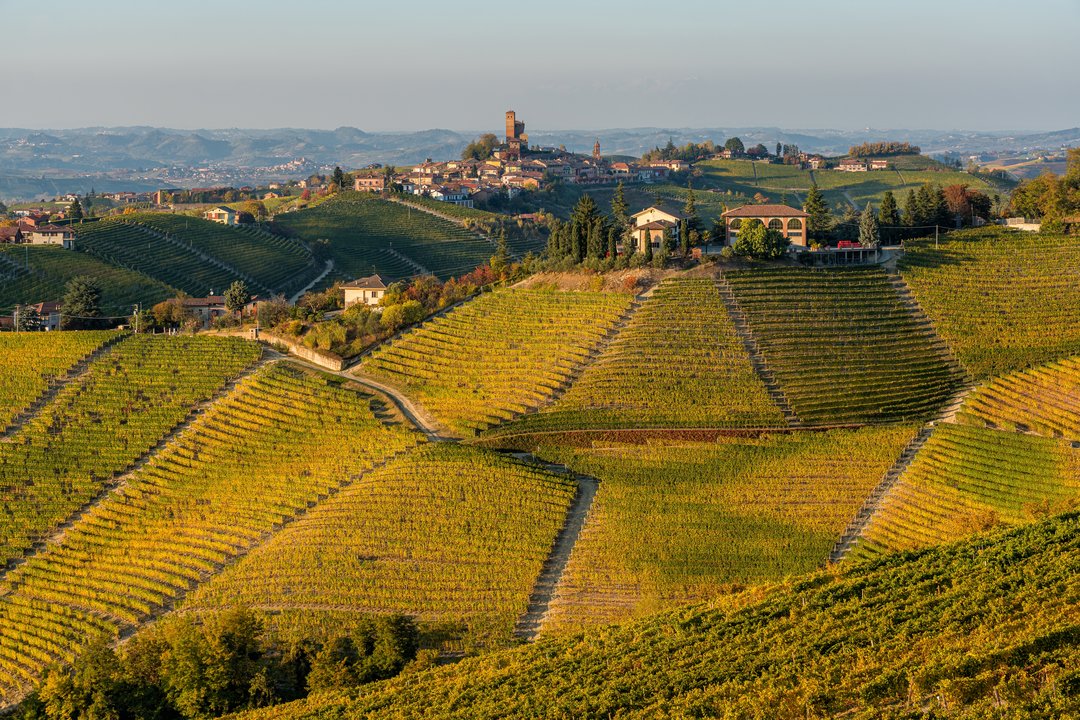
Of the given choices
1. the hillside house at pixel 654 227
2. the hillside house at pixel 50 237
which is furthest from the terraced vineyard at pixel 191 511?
the hillside house at pixel 50 237

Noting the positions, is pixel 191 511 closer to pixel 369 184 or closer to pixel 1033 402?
pixel 1033 402

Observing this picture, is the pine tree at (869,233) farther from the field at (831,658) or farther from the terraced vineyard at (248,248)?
the terraced vineyard at (248,248)

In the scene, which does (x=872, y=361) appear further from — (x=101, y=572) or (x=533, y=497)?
(x=101, y=572)

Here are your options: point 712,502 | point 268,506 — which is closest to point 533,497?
point 712,502

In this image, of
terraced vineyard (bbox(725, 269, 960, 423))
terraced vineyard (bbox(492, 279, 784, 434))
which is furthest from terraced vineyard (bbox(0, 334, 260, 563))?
terraced vineyard (bbox(725, 269, 960, 423))

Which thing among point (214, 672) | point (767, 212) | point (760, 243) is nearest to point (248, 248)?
point (767, 212)
